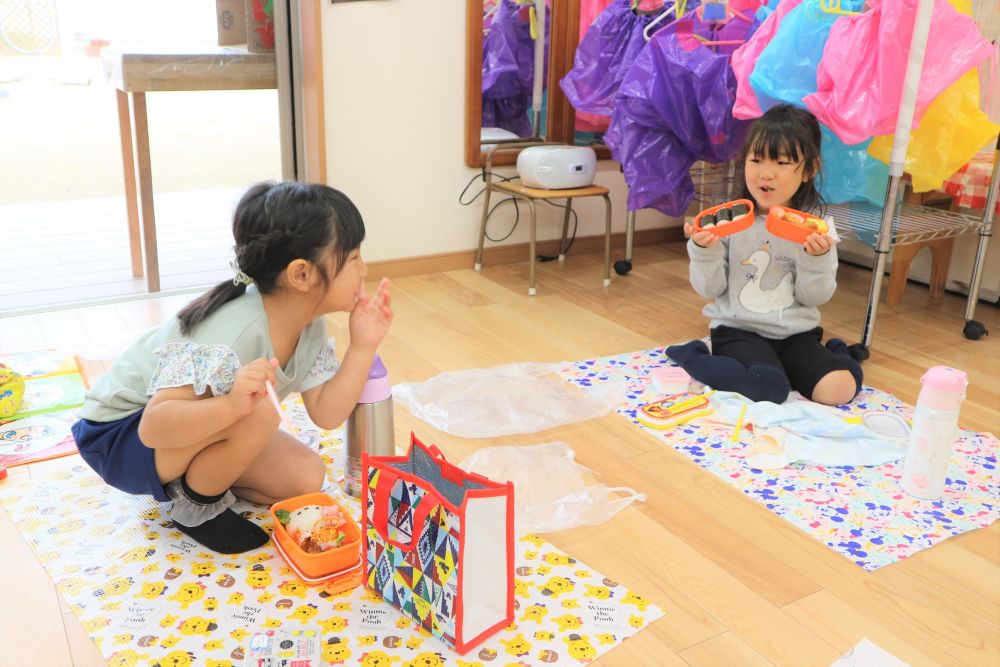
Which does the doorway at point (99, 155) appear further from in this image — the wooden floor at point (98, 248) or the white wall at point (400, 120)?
the white wall at point (400, 120)

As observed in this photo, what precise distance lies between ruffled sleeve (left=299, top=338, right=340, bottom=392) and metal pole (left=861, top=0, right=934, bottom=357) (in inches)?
57.8

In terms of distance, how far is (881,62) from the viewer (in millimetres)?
2160

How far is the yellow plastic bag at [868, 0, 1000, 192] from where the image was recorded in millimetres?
2227

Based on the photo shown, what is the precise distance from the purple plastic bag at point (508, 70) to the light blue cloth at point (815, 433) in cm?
143

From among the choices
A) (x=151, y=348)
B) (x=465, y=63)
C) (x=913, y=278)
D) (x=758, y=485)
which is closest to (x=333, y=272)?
(x=151, y=348)

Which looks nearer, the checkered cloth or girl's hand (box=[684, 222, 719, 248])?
girl's hand (box=[684, 222, 719, 248])

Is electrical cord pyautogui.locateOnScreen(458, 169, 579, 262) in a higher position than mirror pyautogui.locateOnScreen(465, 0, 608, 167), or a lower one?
lower

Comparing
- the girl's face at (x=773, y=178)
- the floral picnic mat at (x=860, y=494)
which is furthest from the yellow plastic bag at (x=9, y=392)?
the girl's face at (x=773, y=178)

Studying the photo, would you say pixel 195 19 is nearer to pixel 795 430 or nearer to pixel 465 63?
pixel 465 63

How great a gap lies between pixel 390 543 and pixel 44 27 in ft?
6.24

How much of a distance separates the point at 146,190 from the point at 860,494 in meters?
2.10

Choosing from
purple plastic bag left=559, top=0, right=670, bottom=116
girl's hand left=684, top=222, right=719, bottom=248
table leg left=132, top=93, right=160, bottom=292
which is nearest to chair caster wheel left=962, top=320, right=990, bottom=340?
girl's hand left=684, top=222, right=719, bottom=248

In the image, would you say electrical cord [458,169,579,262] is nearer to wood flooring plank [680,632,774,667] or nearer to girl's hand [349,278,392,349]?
girl's hand [349,278,392,349]

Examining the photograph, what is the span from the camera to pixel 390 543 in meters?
1.29
